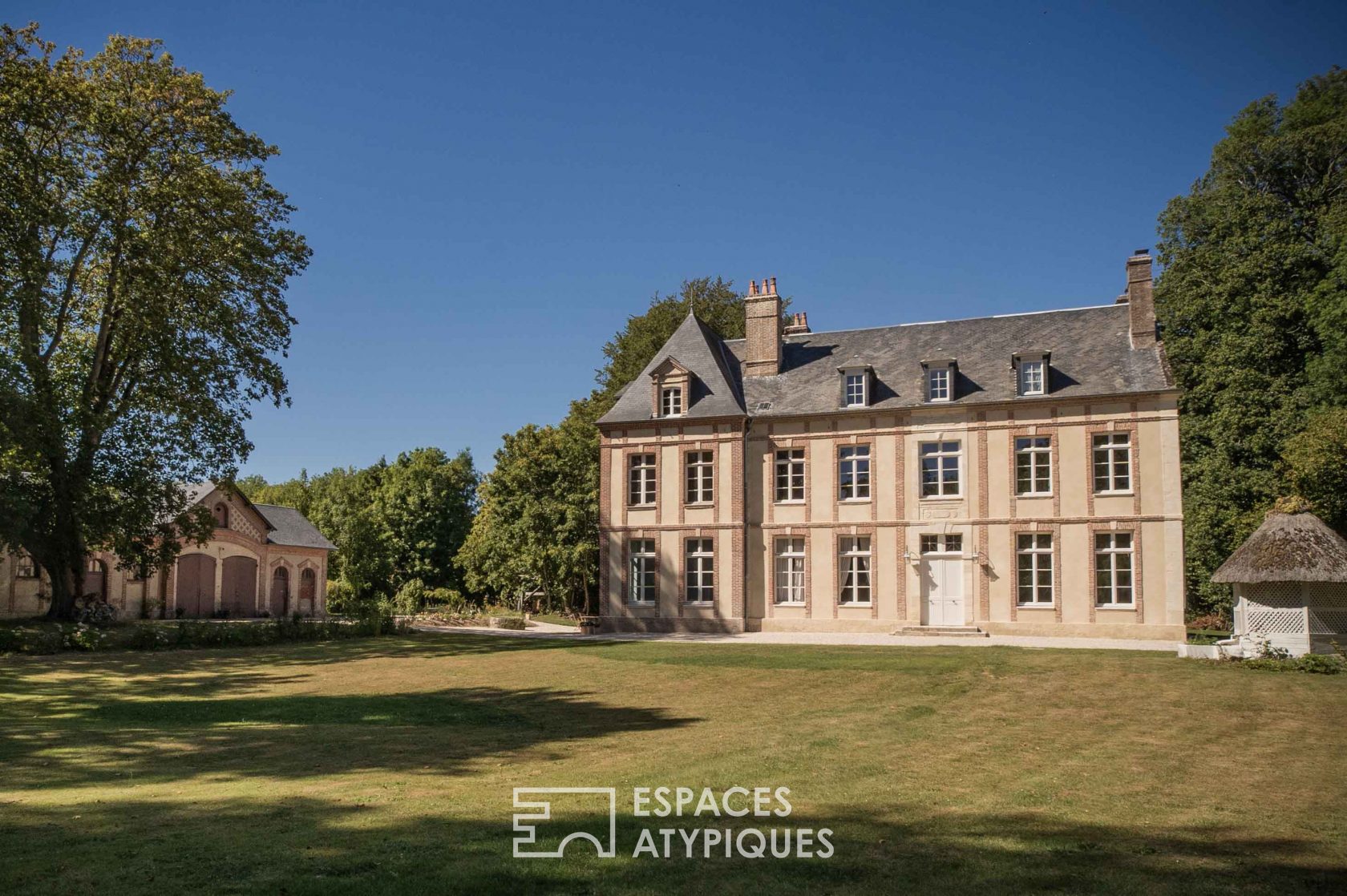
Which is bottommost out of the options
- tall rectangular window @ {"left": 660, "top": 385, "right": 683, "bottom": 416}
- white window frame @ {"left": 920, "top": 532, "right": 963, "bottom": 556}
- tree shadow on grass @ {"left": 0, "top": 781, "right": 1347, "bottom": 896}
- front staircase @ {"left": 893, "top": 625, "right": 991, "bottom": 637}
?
front staircase @ {"left": 893, "top": 625, "right": 991, "bottom": 637}

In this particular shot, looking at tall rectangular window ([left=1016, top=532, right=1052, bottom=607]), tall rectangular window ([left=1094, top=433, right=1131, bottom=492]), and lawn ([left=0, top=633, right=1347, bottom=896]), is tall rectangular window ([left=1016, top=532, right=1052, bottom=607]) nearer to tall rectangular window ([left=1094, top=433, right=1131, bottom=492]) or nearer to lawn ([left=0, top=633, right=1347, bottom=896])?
tall rectangular window ([left=1094, top=433, right=1131, bottom=492])

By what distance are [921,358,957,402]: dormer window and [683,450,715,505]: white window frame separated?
6787 millimetres

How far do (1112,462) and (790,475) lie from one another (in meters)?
9.03

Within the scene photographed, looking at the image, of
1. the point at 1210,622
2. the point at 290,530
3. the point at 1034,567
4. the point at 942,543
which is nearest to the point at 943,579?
the point at 942,543

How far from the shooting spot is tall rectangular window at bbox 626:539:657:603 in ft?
104

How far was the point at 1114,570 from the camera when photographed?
2720cm

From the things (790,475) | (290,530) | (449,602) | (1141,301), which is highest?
(1141,301)

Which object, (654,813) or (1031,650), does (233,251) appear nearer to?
(1031,650)

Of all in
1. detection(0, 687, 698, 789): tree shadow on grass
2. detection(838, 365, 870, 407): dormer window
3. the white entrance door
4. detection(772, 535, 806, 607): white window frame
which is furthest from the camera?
detection(772, 535, 806, 607): white window frame

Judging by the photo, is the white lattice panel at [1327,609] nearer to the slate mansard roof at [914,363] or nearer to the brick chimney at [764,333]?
the slate mansard roof at [914,363]

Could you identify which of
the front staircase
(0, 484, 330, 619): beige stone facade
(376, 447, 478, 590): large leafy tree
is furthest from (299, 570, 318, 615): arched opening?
the front staircase

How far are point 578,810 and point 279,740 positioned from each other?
508cm

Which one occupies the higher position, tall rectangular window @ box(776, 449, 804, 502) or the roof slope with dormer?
the roof slope with dormer

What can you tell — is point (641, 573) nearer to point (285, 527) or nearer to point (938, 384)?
point (938, 384)
